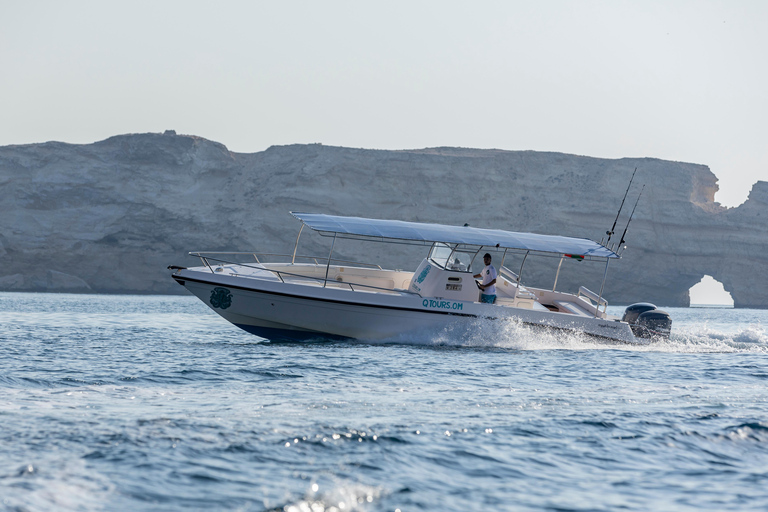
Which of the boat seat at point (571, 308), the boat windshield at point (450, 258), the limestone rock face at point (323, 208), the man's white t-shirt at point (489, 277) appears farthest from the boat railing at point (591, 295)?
the limestone rock face at point (323, 208)

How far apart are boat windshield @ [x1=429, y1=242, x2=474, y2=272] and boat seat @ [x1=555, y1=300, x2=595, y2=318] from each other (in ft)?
9.04

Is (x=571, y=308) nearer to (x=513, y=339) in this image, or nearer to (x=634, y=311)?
(x=634, y=311)


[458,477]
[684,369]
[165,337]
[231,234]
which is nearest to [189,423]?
[458,477]

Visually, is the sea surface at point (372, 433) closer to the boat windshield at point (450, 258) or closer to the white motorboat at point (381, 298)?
the white motorboat at point (381, 298)

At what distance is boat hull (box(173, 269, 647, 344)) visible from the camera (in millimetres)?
13469

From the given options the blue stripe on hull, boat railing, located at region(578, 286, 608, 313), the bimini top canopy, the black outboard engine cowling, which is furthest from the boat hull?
the black outboard engine cowling

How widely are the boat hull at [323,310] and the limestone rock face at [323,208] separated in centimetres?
4542

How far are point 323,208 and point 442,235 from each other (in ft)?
157

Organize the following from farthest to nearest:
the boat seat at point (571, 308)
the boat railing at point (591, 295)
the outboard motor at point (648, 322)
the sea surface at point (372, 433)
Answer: the boat railing at point (591, 295) < the boat seat at point (571, 308) < the outboard motor at point (648, 322) < the sea surface at point (372, 433)

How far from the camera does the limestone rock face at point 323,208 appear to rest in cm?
5972

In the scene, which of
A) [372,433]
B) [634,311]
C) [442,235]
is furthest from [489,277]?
[372,433]

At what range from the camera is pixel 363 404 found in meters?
7.84

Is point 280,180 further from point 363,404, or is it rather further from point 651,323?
point 363,404

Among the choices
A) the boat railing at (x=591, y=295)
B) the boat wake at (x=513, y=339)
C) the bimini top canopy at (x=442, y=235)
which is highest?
the bimini top canopy at (x=442, y=235)
